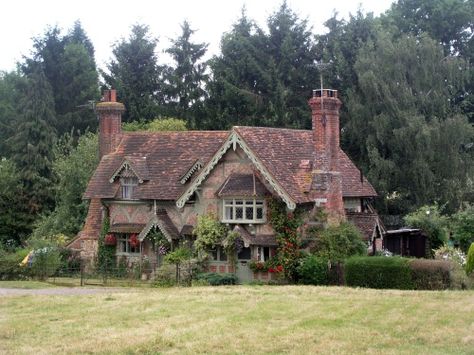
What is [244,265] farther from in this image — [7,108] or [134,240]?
[7,108]

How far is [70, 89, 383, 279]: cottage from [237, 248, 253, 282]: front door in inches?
2.0

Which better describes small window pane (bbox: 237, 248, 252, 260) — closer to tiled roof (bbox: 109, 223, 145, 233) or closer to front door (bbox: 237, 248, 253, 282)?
front door (bbox: 237, 248, 253, 282)

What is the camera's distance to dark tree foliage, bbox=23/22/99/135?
7500 cm

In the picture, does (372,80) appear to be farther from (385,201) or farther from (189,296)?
(189,296)

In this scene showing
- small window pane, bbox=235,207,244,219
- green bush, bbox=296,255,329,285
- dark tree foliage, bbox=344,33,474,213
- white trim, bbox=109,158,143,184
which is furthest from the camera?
dark tree foliage, bbox=344,33,474,213

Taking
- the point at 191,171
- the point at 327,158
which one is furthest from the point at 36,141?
the point at 327,158

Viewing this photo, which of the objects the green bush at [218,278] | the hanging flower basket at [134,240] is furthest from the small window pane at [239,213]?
the hanging flower basket at [134,240]

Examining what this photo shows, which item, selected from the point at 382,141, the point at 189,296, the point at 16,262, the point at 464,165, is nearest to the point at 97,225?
the point at 16,262

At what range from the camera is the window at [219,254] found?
4153cm

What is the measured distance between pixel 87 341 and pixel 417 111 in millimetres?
37649

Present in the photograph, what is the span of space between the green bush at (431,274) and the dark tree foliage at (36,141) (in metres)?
34.0

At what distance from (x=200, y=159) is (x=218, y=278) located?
7.06 metres

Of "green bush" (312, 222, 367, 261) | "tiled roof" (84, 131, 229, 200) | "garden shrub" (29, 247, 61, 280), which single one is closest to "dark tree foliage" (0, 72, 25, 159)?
"tiled roof" (84, 131, 229, 200)

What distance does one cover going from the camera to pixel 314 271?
126ft
